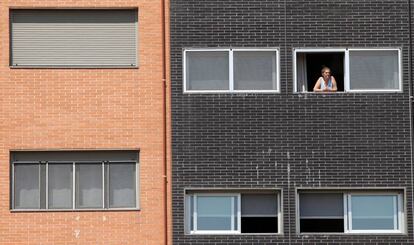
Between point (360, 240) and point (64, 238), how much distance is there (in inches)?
223

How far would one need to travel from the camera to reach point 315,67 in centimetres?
2397

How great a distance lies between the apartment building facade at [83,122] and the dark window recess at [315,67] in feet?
8.82

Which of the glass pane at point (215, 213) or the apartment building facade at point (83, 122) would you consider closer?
the apartment building facade at point (83, 122)

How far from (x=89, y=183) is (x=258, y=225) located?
3.38 metres

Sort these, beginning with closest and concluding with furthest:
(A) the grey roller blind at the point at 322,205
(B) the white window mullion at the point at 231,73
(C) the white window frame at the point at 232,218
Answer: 1. (C) the white window frame at the point at 232,218
2. (A) the grey roller blind at the point at 322,205
3. (B) the white window mullion at the point at 231,73

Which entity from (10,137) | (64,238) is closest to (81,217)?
(64,238)

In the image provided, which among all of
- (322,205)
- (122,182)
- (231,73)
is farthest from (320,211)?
(122,182)

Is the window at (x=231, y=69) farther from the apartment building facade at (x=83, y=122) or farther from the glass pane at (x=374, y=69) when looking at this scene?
the glass pane at (x=374, y=69)

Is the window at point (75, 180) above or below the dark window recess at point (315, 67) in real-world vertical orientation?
below

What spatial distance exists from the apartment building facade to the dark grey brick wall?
0.47m

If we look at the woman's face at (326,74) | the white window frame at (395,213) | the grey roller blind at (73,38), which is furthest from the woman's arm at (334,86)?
the grey roller blind at (73,38)

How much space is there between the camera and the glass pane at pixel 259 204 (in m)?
23.4

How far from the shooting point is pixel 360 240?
23141 millimetres

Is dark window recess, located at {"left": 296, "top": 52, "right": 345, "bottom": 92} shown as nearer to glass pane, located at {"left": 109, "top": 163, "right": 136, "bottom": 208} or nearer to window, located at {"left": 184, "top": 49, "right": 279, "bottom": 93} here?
window, located at {"left": 184, "top": 49, "right": 279, "bottom": 93}
